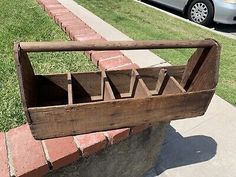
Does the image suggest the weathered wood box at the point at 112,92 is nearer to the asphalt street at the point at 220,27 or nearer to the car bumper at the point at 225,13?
the car bumper at the point at 225,13

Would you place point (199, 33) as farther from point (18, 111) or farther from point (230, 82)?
point (18, 111)

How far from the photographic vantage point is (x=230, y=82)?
4.41m

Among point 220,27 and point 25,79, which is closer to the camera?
point 25,79

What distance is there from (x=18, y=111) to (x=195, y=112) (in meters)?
1.30

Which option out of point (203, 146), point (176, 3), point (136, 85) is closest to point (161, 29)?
point (176, 3)

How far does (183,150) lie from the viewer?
309cm

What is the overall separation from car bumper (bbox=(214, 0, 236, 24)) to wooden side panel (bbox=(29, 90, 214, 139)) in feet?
18.1

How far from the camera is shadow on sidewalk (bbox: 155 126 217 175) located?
297 centimetres

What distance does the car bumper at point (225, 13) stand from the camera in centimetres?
714

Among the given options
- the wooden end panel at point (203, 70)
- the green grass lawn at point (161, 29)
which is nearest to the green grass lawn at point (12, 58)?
the wooden end panel at point (203, 70)

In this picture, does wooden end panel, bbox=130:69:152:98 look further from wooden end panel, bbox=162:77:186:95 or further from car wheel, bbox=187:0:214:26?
car wheel, bbox=187:0:214:26

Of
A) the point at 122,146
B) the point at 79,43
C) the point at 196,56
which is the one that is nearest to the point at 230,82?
the point at 196,56

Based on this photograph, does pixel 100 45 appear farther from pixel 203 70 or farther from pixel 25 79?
pixel 203 70

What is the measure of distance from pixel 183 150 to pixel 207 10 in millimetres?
5142
